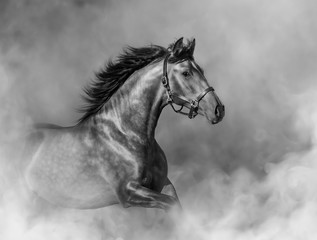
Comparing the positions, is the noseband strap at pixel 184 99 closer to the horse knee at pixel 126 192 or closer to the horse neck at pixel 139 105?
the horse neck at pixel 139 105

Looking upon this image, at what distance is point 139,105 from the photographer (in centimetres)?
500

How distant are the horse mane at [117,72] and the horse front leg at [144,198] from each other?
0.84m

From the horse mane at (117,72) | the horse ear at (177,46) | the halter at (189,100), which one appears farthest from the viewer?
the horse mane at (117,72)

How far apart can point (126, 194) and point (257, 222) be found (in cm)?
192

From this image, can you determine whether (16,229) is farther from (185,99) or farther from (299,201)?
(299,201)

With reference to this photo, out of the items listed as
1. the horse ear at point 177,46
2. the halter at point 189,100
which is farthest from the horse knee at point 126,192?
the horse ear at point 177,46

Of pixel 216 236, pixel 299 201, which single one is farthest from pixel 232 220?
pixel 299 201

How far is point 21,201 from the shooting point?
573 cm

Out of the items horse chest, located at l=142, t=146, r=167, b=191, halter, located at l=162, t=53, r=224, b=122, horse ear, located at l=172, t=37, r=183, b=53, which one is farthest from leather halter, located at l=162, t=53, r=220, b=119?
horse chest, located at l=142, t=146, r=167, b=191

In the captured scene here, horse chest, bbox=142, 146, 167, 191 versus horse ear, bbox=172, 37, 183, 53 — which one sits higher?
horse ear, bbox=172, 37, 183, 53

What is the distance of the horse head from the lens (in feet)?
15.8

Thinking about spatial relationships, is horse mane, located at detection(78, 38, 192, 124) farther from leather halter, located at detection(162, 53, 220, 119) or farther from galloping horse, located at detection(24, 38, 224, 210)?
leather halter, located at detection(162, 53, 220, 119)

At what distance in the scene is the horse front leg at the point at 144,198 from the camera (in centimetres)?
480

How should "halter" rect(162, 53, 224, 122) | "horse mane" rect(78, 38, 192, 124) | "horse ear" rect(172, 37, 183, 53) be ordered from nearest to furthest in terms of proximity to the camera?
"halter" rect(162, 53, 224, 122), "horse ear" rect(172, 37, 183, 53), "horse mane" rect(78, 38, 192, 124)
